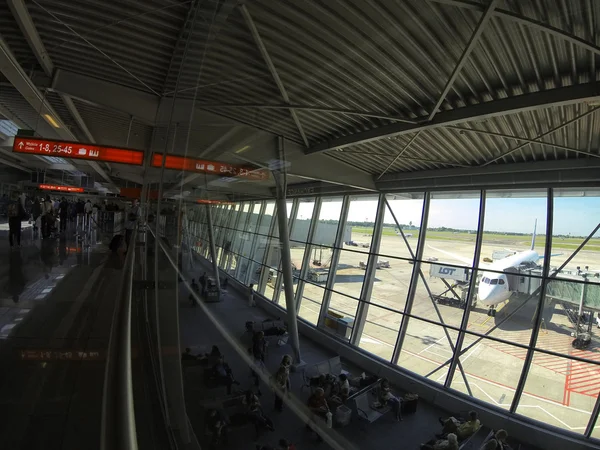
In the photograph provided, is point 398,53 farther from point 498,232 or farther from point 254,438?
point 498,232

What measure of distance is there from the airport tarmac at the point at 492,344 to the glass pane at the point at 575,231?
0.17ft

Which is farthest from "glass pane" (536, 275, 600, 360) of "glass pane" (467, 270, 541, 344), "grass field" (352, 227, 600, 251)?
"grass field" (352, 227, 600, 251)

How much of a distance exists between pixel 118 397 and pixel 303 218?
1.87m

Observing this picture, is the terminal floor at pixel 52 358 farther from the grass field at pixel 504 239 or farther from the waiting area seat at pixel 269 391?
the grass field at pixel 504 239

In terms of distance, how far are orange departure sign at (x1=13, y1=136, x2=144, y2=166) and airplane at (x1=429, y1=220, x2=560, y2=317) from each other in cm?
946

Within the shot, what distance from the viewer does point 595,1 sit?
251 centimetres

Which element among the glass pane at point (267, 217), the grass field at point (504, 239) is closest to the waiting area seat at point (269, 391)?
the glass pane at point (267, 217)

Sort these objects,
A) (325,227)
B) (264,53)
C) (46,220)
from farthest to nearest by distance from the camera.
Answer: (46,220) → (264,53) → (325,227)

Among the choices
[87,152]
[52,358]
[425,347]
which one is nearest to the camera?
[52,358]

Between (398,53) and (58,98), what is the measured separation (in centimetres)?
925

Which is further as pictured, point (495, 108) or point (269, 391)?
point (495, 108)

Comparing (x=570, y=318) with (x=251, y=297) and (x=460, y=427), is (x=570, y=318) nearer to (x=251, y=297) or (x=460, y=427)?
(x=460, y=427)

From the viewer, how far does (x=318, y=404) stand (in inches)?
71.9

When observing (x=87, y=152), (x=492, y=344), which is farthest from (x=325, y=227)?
(x=492, y=344)
